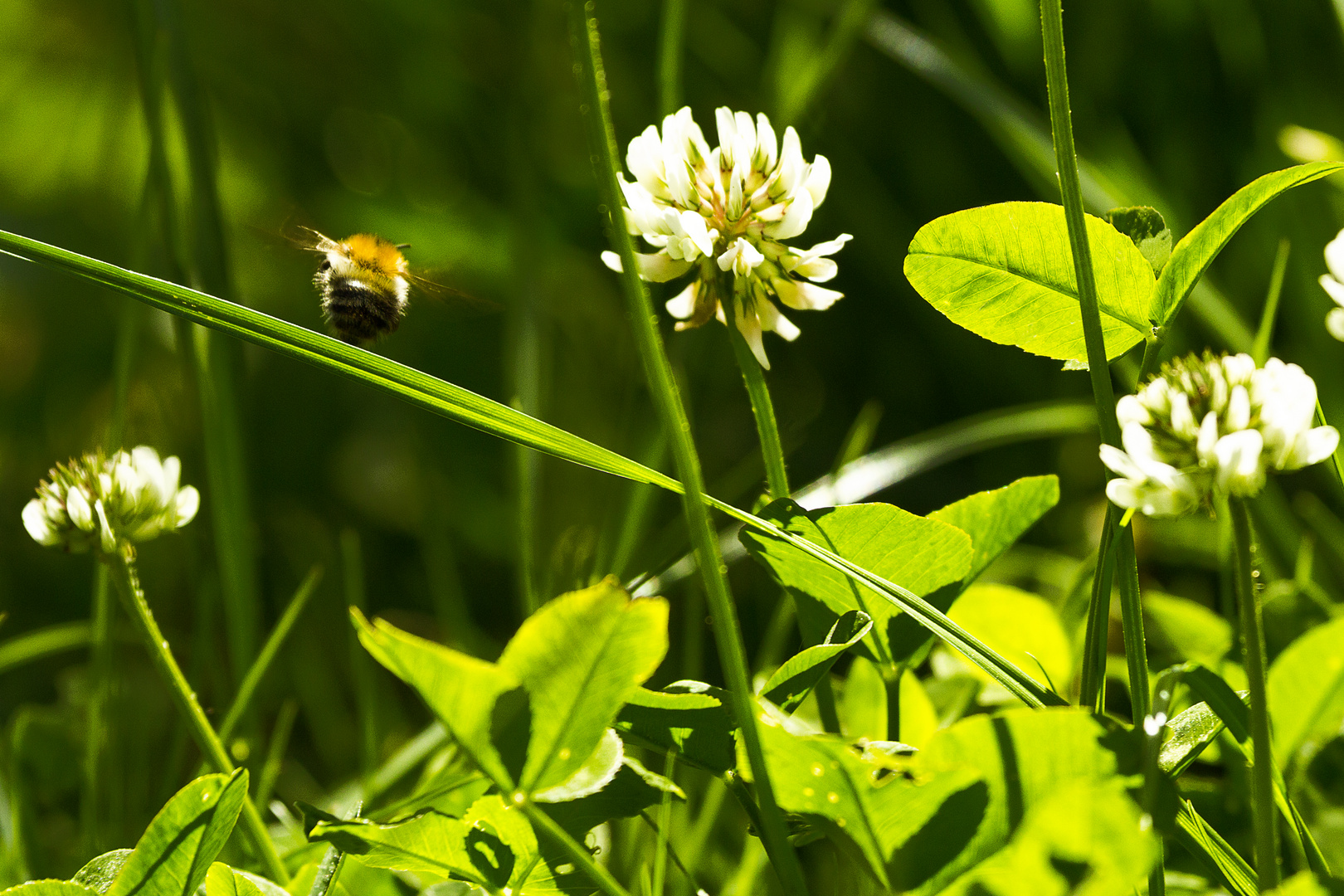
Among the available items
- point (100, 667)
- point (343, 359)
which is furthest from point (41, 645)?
point (343, 359)

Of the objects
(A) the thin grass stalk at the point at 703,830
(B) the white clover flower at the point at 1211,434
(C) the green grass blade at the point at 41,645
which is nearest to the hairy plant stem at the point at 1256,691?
(B) the white clover flower at the point at 1211,434

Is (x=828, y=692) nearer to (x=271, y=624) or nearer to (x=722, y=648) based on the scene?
(x=722, y=648)

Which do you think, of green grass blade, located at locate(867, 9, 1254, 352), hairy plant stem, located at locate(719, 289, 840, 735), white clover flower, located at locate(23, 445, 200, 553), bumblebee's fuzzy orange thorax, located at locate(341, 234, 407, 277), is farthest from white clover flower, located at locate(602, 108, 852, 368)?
green grass blade, located at locate(867, 9, 1254, 352)

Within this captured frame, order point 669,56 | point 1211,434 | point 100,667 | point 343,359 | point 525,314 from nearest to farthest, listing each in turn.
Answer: point 1211,434 < point 343,359 < point 100,667 < point 669,56 < point 525,314

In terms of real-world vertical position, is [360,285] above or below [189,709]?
above

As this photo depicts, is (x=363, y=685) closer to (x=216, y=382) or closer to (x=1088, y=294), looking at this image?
(x=216, y=382)

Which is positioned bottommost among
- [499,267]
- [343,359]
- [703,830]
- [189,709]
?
[703,830]

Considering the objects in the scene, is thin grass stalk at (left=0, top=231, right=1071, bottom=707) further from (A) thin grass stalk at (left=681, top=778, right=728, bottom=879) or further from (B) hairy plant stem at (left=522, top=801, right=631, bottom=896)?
(A) thin grass stalk at (left=681, top=778, right=728, bottom=879)
